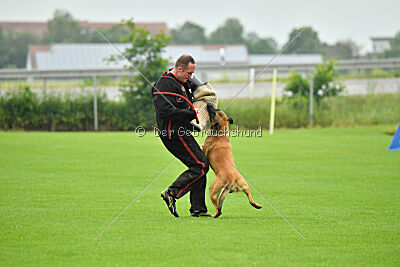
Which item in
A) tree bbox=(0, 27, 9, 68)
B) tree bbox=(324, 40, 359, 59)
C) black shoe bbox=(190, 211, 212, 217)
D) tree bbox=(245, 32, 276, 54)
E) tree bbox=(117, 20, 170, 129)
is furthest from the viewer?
tree bbox=(245, 32, 276, 54)

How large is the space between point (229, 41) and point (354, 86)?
157 feet

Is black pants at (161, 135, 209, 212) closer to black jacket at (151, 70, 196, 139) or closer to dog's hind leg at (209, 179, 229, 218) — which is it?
black jacket at (151, 70, 196, 139)

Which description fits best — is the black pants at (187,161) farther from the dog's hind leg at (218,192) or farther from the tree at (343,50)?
the tree at (343,50)

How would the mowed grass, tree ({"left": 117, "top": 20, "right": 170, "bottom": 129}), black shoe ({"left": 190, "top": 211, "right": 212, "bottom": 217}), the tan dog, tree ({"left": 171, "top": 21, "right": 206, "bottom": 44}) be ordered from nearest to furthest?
the mowed grass < the tan dog < black shoe ({"left": 190, "top": 211, "right": 212, "bottom": 217}) < tree ({"left": 117, "top": 20, "right": 170, "bottom": 129}) < tree ({"left": 171, "top": 21, "right": 206, "bottom": 44})

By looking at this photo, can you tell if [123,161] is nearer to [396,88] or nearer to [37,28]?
[396,88]

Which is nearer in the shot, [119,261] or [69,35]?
[119,261]

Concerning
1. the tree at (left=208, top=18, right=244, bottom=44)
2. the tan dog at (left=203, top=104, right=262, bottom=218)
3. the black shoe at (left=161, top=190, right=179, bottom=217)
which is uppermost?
the tree at (left=208, top=18, right=244, bottom=44)

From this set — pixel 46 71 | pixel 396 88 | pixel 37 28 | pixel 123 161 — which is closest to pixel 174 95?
pixel 123 161

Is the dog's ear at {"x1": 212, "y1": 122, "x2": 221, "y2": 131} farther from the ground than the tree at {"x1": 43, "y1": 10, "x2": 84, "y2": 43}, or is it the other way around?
the tree at {"x1": 43, "y1": 10, "x2": 84, "y2": 43}

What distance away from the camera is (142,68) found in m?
26.1

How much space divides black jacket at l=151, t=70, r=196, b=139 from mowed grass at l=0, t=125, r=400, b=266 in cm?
116

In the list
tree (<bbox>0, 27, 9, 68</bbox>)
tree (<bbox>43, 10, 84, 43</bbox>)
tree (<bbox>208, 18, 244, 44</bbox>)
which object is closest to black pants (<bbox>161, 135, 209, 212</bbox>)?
tree (<bbox>43, 10, 84, 43</bbox>)

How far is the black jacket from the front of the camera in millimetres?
7605

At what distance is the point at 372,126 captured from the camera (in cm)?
2639
